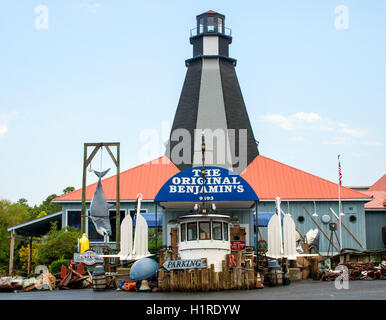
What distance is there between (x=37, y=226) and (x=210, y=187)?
24.5 metres

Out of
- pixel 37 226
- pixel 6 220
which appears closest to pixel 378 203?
pixel 37 226

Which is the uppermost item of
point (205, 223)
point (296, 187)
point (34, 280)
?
point (296, 187)

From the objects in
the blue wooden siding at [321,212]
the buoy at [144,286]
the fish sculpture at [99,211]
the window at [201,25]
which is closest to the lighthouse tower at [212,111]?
the window at [201,25]

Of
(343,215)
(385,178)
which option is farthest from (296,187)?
(385,178)

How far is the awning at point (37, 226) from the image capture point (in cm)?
4546

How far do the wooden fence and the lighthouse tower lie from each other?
25899 millimetres

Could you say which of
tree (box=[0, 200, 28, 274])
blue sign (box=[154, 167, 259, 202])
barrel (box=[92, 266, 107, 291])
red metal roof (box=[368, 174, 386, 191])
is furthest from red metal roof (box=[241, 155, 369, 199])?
tree (box=[0, 200, 28, 274])

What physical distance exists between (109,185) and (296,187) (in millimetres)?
17425

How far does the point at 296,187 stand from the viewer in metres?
49.7

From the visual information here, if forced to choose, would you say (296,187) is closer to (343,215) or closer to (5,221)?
(343,215)

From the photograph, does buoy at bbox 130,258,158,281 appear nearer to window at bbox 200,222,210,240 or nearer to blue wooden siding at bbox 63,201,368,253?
window at bbox 200,222,210,240

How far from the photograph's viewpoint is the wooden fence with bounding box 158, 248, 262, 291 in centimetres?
2392

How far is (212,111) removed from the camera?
54062mm

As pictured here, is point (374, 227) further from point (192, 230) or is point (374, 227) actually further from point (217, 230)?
point (192, 230)
